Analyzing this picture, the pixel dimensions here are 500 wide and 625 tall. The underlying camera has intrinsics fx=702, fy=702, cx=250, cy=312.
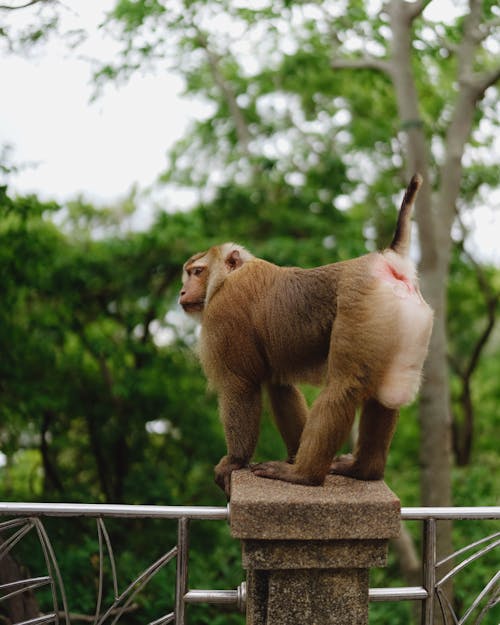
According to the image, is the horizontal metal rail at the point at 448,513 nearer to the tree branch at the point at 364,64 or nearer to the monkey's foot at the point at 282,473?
the monkey's foot at the point at 282,473

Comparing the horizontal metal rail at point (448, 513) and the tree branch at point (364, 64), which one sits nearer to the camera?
the horizontal metal rail at point (448, 513)

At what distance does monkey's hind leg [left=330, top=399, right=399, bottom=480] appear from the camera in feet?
9.78

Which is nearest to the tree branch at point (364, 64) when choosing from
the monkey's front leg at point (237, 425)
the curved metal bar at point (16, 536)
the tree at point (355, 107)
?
the tree at point (355, 107)

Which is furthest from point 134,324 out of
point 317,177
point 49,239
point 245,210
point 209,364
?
point 209,364

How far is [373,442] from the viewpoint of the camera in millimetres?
3012

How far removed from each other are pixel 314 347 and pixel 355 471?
0.56 m

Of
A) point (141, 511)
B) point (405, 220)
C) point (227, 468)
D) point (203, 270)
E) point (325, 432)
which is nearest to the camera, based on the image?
point (141, 511)

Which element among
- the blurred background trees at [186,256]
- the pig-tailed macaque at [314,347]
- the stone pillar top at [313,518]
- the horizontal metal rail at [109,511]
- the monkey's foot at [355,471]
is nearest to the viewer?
the stone pillar top at [313,518]

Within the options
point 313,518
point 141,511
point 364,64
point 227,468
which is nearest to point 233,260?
point 227,468

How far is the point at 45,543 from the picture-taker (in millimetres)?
2715

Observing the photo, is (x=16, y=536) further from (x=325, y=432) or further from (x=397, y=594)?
(x=397, y=594)

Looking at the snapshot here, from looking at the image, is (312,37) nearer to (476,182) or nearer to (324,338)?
(476,182)

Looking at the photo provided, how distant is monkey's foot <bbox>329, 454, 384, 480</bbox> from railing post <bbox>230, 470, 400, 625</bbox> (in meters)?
0.54

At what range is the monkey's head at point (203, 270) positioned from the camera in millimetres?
3387
